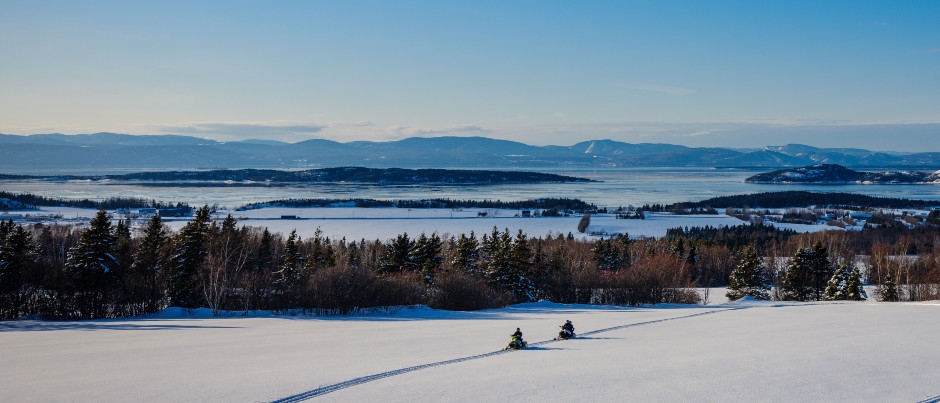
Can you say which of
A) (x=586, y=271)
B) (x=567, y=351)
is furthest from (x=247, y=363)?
(x=586, y=271)

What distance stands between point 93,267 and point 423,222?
73.5 m

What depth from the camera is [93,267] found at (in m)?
27.9

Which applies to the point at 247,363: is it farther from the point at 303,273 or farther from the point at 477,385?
the point at 303,273

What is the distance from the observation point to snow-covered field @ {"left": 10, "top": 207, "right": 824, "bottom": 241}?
87.2m

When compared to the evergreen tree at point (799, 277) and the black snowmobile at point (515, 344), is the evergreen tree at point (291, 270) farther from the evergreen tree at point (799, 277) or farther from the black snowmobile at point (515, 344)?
the evergreen tree at point (799, 277)

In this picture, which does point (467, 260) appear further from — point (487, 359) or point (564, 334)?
→ point (487, 359)

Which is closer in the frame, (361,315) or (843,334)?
(843,334)

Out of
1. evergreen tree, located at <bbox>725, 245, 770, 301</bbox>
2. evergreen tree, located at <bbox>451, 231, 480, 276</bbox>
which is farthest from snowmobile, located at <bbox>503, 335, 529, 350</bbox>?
evergreen tree, located at <bbox>725, 245, 770, 301</bbox>

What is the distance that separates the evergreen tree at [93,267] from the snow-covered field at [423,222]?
50.3m

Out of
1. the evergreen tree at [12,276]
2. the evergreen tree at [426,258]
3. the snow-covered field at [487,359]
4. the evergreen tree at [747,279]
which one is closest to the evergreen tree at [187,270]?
the evergreen tree at [12,276]

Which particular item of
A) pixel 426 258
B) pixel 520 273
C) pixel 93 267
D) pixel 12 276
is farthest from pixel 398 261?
pixel 12 276

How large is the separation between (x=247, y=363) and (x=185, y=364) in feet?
4.10

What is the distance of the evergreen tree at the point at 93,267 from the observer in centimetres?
2780

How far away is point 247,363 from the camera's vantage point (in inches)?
533
